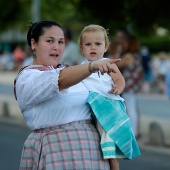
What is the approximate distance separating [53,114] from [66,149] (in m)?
0.21

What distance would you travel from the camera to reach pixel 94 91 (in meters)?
4.01

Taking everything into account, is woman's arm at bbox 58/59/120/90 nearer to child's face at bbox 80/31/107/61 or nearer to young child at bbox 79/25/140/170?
young child at bbox 79/25/140/170

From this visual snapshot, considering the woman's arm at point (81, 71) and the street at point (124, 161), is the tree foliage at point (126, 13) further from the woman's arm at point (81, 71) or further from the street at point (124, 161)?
the woman's arm at point (81, 71)

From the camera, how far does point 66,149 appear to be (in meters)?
A: 3.84

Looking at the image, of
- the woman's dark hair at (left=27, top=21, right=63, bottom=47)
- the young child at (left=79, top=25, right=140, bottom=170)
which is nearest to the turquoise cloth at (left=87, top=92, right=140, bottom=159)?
the young child at (left=79, top=25, right=140, bottom=170)

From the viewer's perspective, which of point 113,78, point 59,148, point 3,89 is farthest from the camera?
point 3,89

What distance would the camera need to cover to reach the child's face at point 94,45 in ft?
13.9

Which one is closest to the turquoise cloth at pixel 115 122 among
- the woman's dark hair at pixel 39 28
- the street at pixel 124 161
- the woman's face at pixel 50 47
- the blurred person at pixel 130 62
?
the woman's face at pixel 50 47

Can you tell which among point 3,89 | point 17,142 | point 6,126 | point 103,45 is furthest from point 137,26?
point 3,89

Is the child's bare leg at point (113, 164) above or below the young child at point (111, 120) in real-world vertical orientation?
below

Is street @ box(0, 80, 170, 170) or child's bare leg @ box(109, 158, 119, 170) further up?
child's bare leg @ box(109, 158, 119, 170)

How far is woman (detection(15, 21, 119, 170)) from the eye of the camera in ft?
12.5

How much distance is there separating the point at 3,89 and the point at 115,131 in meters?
23.7

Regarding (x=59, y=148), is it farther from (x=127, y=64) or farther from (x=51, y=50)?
(x=127, y=64)
